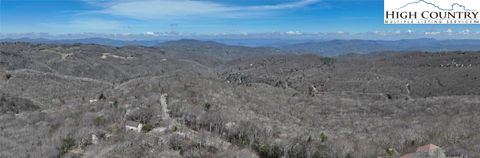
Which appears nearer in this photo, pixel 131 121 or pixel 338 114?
pixel 131 121

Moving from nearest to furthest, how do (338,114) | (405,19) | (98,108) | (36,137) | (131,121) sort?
(36,137) → (131,121) → (405,19) → (98,108) → (338,114)

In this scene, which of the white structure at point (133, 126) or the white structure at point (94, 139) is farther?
the white structure at point (133, 126)

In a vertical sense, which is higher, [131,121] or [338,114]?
[131,121]

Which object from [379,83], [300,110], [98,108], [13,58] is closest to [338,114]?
[300,110]

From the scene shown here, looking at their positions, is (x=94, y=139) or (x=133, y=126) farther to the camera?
(x=133, y=126)

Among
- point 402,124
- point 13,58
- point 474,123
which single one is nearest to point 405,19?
point 474,123

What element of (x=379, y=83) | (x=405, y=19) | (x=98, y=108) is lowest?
(x=379, y=83)

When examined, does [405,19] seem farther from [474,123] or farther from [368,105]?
[368,105]

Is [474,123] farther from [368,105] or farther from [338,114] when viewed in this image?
[368,105]

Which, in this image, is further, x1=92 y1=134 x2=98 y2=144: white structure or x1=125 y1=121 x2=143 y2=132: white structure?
x1=125 y1=121 x2=143 y2=132: white structure

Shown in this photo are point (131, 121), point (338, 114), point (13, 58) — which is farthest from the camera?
point (13, 58)
